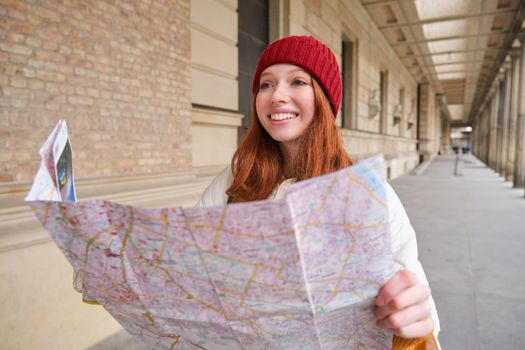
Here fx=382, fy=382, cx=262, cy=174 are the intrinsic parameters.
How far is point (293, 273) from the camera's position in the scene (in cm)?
61

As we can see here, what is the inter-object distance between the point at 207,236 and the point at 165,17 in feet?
13.8

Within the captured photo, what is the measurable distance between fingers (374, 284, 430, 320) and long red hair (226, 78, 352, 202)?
1.75ft

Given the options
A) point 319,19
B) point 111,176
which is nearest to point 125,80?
point 111,176

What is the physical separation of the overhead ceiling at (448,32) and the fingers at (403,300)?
12.1 metres

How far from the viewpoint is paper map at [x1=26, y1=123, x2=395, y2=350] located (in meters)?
0.56

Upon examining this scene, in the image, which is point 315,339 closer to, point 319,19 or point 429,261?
point 429,261

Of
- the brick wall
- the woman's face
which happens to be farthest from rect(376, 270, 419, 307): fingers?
the brick wall

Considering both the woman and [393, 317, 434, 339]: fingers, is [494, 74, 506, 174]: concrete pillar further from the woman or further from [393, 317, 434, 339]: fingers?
[393, 317, 434, 339]: fingers

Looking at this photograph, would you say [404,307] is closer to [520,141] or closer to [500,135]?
[520,141]

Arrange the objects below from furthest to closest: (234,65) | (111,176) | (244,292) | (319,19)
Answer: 1. (319,19)
2. (234,65)
3. (111,176)
4. (244,292)

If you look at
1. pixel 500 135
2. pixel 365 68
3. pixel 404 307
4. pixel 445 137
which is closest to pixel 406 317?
pixel 404 307

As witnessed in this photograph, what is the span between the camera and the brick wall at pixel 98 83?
2.77m

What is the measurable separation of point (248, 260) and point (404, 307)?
1.08ft

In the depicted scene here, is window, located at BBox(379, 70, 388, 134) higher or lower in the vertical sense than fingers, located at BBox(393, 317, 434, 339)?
higher
